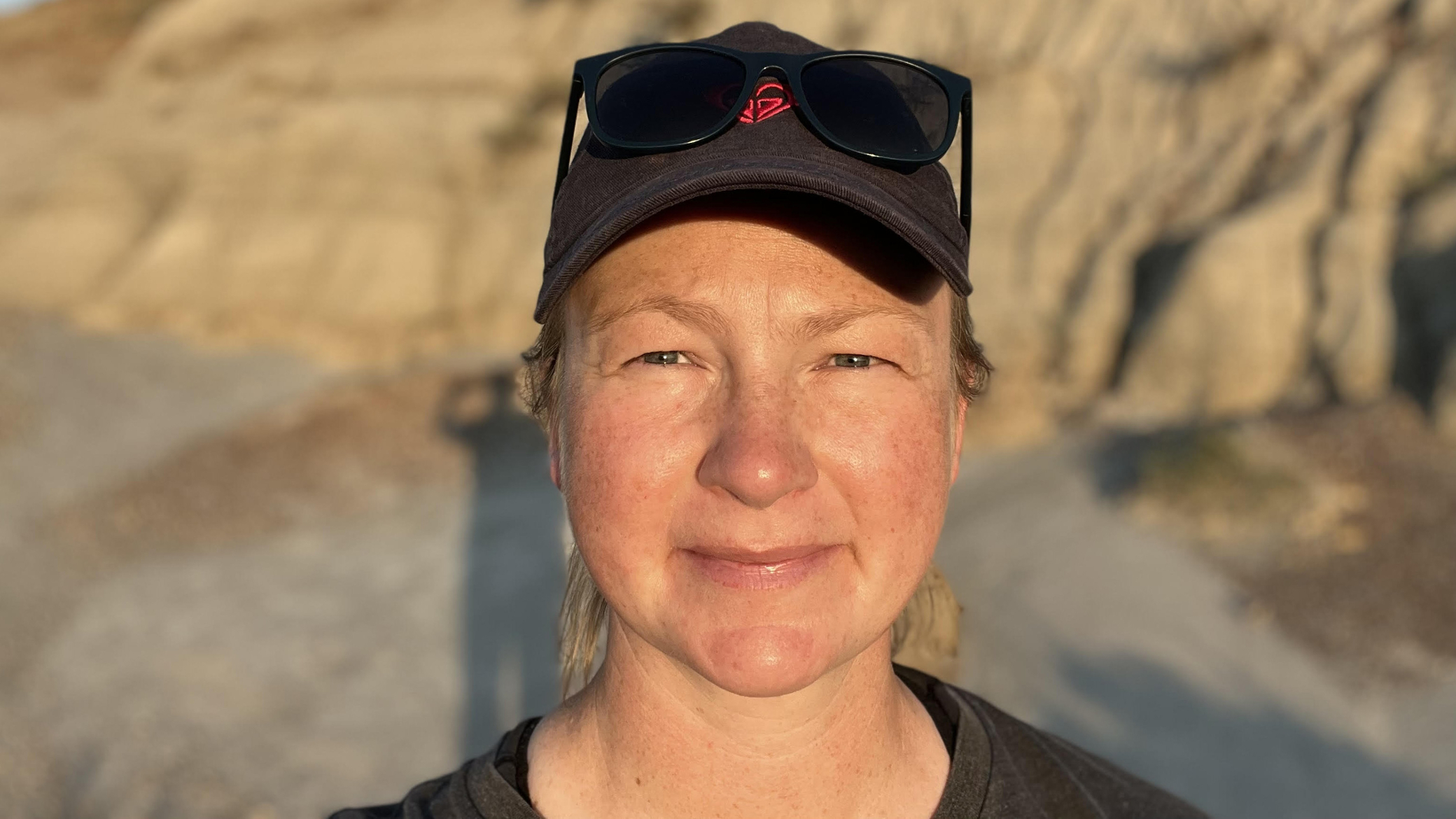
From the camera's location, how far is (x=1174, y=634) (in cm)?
816

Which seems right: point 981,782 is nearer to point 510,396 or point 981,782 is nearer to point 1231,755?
point 1231,755

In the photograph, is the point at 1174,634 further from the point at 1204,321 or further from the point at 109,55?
the point at 109,55

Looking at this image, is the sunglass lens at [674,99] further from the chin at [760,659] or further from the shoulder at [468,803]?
the shoulder at [468,803]

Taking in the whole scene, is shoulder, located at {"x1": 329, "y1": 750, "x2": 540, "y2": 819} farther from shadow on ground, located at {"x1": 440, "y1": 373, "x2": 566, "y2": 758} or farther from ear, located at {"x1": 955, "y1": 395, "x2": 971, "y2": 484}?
shadow on ground, located at {"x1": 440, "y1": 373, "x2": 566, "y2": 758}

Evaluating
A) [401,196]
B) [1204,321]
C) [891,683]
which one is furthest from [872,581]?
[401,196]

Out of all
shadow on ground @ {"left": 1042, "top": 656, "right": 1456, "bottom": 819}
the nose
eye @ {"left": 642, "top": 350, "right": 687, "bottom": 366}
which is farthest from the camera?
shadow on ground @ {"left": 1042, "top": 656, "right": 1456, "bottom": 819}

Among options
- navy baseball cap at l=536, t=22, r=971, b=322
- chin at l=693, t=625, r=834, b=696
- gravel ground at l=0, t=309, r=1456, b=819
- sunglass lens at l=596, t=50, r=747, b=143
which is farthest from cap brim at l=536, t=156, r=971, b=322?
gravel ground at l=0, t=309, r=1456, b=819

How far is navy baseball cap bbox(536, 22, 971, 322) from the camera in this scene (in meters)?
1.39

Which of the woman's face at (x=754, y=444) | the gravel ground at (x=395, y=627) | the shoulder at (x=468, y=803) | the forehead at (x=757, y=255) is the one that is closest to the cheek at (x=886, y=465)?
the woman's face at (x=754, y=444)

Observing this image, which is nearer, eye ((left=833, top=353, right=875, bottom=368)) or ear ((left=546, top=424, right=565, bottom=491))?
eye ((left=833, top=353, right=875, bottom=368))

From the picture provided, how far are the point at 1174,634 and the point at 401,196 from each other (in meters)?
13.2

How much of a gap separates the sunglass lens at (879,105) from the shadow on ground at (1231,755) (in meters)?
6.22

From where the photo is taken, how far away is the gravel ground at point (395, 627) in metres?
7.23

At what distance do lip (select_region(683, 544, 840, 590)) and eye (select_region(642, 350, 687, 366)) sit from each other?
9.9 inches
